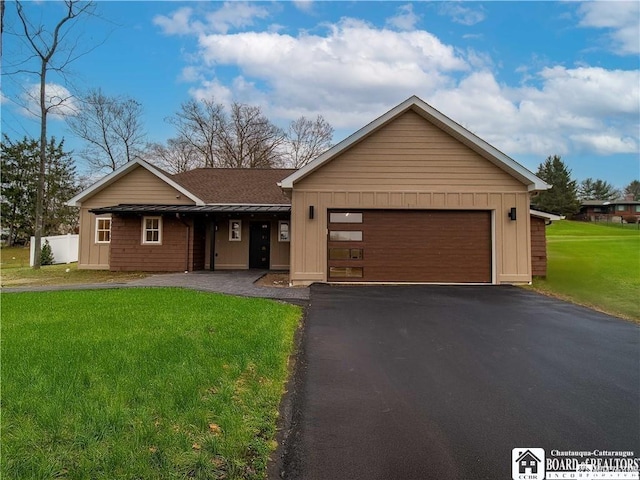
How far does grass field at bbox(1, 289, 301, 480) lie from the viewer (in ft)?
7.73

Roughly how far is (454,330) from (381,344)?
1547 mm

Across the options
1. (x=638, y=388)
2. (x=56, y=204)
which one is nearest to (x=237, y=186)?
(x=638, y=388)

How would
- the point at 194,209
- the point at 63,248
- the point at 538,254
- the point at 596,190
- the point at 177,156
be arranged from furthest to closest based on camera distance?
the point at 596,190 < the point at 177,156 < the point at 63,248 < the point at 194,209 < the point at 538,254

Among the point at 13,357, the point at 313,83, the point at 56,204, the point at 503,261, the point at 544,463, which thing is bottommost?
the point at 544,463

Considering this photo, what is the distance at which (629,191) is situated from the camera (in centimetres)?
7675

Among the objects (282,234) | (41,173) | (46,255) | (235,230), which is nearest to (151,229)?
(235,230)

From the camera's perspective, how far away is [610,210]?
197ft

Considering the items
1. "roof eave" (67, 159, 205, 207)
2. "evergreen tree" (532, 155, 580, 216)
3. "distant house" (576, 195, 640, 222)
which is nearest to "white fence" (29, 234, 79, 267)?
"roof eave" (67, 159, 205, 207)

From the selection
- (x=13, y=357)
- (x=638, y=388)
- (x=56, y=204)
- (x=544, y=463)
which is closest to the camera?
(x=544, y=463)

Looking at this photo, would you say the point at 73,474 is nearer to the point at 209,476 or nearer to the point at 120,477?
the point at 120,477

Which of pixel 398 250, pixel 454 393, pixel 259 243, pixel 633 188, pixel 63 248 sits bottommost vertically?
pixel 454 393

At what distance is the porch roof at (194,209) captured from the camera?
558 inches

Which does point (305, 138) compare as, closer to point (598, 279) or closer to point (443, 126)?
point (443, 126)

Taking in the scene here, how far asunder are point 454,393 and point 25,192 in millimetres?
40946
